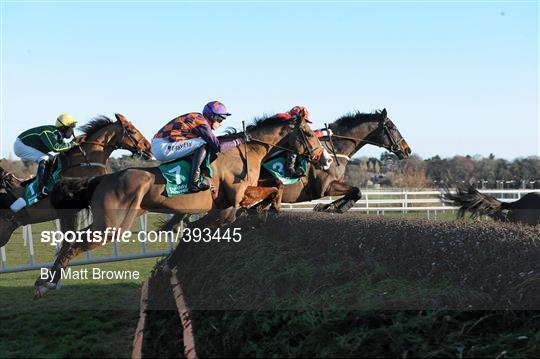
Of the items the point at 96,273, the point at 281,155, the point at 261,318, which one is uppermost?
the point at 281,155

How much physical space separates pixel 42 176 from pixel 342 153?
4.27m

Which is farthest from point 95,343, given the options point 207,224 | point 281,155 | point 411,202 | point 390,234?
point 411,202

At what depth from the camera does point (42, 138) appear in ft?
24.0

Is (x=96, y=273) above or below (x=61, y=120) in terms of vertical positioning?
below

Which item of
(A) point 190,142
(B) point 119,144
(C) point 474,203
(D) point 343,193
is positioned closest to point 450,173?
(C) point 474,203

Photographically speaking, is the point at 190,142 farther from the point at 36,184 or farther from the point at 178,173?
the point at 36,184

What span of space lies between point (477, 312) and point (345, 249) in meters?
1.72

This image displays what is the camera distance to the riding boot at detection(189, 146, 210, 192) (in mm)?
6074

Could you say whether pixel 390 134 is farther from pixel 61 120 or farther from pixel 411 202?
pixel 411 202

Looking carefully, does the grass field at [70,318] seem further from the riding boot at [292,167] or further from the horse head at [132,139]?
the riding boot at [292,167]

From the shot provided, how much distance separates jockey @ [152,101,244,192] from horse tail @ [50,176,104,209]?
685 mm

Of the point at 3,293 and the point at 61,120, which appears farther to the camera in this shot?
the point at 61,120

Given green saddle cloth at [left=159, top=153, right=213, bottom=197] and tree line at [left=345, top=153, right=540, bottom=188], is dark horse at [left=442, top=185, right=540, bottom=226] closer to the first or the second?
tree line at [left=345, top=153, right=540, bottom=188]

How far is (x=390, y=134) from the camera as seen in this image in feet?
31.9
